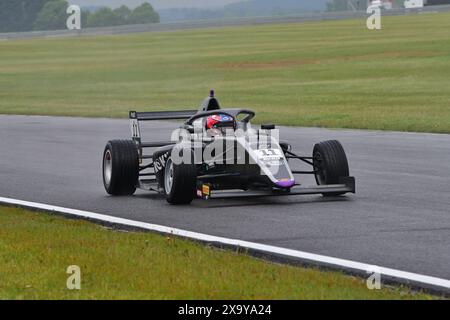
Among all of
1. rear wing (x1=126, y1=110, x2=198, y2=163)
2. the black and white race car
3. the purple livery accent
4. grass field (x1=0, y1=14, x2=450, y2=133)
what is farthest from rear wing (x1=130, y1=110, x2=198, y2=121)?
grass field (x1=0, y1=14, x2=450, y2=133)

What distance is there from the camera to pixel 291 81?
142 ft

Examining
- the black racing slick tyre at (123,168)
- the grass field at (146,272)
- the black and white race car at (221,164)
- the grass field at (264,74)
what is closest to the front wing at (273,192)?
the black and white race car at (221,164)

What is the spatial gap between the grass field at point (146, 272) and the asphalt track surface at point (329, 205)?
0.78 meters

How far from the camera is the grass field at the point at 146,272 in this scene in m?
7.17

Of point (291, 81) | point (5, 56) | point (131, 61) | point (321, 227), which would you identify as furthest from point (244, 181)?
point (5, 56)

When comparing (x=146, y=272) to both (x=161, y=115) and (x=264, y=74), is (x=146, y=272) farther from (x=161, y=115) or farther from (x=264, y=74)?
(x=264, y=74)

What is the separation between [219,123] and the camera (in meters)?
12.6

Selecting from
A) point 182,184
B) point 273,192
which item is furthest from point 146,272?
point 273,192

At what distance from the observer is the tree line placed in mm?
163000

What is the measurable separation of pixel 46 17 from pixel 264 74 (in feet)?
403

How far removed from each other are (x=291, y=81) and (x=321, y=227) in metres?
A: 33.4

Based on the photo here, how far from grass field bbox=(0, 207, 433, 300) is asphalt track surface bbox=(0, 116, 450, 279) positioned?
0.78m

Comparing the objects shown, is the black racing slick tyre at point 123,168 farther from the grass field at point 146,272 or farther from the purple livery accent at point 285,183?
the grass field at point 146,272

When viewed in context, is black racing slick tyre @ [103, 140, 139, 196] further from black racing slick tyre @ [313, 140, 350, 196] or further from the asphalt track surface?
black racing slick tyre @ [313, 140, 350, 196]
